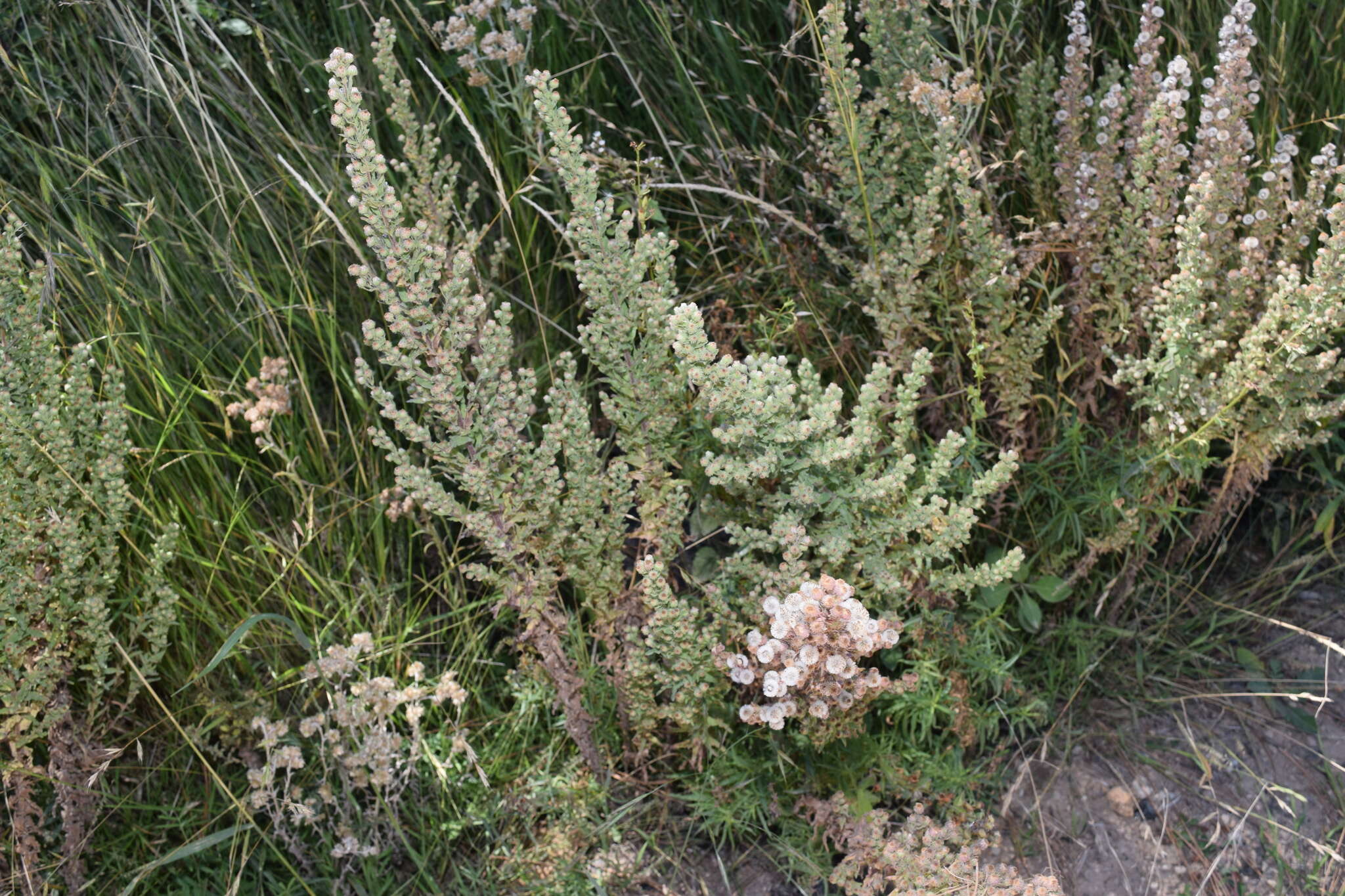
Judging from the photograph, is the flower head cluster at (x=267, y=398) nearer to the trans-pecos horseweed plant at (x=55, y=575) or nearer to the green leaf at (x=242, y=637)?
the trans-pecos horseweed plant at (x=55, y=575)

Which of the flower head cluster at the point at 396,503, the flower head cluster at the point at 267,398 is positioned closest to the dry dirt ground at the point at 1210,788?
the flower head cluster at the point at 396,503

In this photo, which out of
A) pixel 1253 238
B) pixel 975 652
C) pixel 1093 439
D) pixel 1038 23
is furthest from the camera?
pixel 1038 23

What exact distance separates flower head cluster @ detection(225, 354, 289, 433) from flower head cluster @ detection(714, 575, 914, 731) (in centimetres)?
105

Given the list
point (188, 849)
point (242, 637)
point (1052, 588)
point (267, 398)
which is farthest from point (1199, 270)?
point (188, 849)

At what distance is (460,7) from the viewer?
2363 millimetres

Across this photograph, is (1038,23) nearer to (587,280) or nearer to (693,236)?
(693,236)

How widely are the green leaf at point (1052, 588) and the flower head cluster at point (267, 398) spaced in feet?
5.21

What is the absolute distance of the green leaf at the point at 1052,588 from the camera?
2.40 metres

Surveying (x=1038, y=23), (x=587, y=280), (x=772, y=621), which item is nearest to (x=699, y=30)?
(x=1038, y=23)

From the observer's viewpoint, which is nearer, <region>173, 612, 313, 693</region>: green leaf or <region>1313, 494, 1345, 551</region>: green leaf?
<region>173, 612, 313, 693</region>: green leaf

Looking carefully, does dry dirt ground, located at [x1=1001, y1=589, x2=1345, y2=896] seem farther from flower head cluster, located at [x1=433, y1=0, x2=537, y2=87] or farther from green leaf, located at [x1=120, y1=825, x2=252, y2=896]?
flower head cluster, located at [x1=433, y1=0, x2=537, y2=87]

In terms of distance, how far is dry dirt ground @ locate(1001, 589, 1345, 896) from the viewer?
7.43 feet

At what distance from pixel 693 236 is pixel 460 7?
0.76 meters

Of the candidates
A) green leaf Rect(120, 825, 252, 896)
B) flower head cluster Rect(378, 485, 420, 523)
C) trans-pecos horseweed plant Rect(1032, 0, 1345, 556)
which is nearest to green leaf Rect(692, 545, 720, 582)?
flower head cluster Rect(378, 485, 420, 523)
